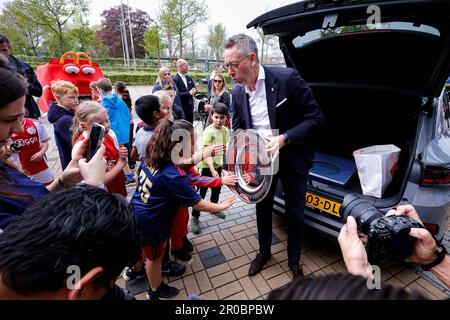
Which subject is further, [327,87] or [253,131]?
[327,87]

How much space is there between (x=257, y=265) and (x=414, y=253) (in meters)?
1.63

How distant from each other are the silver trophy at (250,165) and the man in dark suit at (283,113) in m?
0.13

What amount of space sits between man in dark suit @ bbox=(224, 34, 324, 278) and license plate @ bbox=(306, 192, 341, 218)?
280 millimetres

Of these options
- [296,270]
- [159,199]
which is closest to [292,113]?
[159,199]

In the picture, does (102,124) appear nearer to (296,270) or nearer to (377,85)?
(296,270)

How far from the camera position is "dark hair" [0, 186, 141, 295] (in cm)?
67

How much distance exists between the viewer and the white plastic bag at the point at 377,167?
7.63ft

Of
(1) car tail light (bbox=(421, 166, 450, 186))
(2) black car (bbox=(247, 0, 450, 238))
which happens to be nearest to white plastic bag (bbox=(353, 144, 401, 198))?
(2) black car (bbox=(247, 0, 450, 238))

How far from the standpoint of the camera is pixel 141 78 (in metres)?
20.5

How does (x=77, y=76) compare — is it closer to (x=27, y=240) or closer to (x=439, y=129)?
(x=27, y=240)

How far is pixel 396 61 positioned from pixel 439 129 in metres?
0.89

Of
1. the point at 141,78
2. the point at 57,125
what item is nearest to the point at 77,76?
the point at 57,125

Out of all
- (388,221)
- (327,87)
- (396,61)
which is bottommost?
(388,221)

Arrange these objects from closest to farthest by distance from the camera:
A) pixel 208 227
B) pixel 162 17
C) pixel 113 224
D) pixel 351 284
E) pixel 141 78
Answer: pixel 351 284 < pixel 113 224 < pixel 208 227 < pixel 141 78 < pixel 162 17
